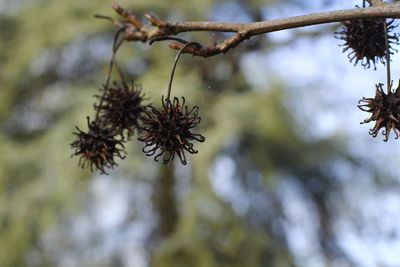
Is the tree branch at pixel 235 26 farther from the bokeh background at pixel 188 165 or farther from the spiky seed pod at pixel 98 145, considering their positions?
the bokeh background at pixel 188 165

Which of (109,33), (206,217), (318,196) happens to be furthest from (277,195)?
(109,33)

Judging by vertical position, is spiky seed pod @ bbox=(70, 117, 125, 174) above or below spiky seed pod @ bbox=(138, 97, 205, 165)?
above

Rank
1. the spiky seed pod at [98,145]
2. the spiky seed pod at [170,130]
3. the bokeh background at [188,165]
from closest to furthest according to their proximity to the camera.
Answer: the spiky seed pod at [170,130]
the spiky seed pod at [98,145]
the bokeh background at [188,165]

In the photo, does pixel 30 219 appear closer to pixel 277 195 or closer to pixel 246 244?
pixel 246 244

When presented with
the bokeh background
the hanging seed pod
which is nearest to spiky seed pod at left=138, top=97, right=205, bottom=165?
the hanging seed pod

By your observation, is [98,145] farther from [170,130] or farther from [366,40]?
[366,40]

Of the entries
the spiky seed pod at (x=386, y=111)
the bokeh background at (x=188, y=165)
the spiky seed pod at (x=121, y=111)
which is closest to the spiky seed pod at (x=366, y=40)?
the spiky seed pod at (x=386, y=111)

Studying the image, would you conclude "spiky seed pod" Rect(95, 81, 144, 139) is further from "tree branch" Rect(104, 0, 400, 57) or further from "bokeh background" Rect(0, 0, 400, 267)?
"bokeh background" Rect(0, 0, 400, 267)
